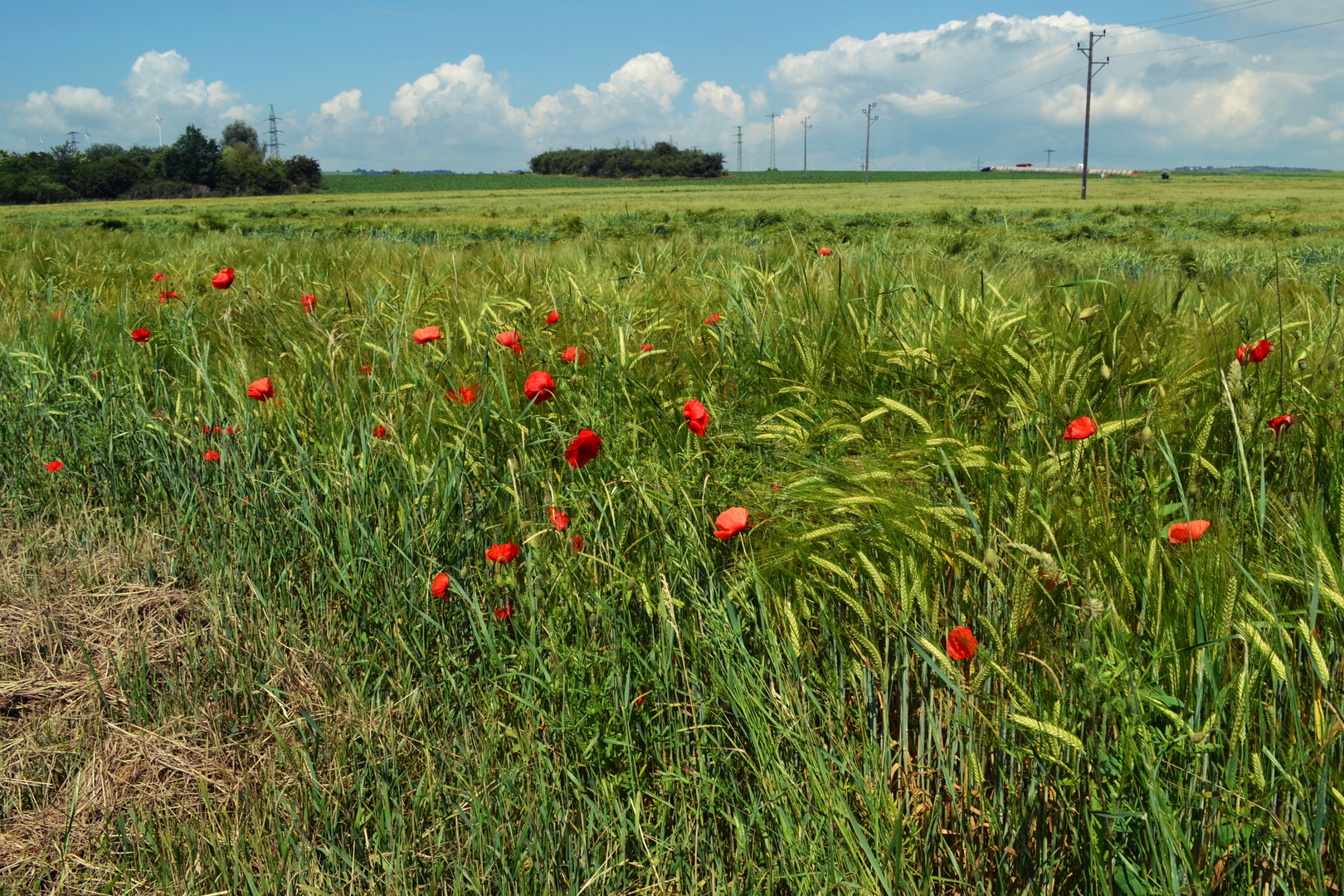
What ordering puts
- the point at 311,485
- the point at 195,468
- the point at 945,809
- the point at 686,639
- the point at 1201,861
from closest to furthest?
the point at 1201,861 → the point at 945,809 → the point at 686,639 → the point at 311,485 → the point at 195,468

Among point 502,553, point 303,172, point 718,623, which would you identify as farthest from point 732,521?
point 303,172

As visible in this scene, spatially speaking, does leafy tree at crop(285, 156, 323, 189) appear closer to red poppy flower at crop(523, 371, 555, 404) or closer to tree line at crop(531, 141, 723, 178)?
tree line at crop(531, 141, 723, 178)

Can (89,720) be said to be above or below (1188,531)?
below

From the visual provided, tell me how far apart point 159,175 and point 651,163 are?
4224 centimetres

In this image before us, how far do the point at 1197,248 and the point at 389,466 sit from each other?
649cm

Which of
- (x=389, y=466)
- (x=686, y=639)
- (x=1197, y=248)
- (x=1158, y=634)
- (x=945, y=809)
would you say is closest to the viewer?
(x=1158, y=634)

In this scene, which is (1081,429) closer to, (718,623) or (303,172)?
(718,623)

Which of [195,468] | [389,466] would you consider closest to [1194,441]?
[389,466]

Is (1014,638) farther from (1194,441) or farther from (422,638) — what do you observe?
(422,638)

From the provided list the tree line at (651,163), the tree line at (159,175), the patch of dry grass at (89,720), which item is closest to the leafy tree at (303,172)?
the tree line at (159,175)

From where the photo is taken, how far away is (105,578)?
182cm

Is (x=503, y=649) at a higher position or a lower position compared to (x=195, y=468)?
lower

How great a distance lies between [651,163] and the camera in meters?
78.8

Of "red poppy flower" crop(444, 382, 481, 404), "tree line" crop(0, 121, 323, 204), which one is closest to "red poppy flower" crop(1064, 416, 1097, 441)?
"red poppy flower" crop(444, 382, 481, 404)
